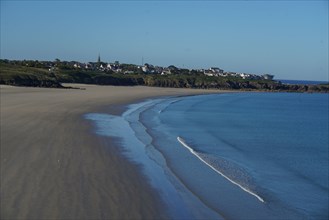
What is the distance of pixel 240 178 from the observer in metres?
11.5

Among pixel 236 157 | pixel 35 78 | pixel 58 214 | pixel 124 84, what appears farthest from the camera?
pixel 124 84

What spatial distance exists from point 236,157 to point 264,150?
258 centimetres

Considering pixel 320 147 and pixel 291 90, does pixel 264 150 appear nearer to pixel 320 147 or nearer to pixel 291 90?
pixel 320 147

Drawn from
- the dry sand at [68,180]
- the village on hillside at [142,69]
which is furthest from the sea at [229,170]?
the village on hillside at [142,69]

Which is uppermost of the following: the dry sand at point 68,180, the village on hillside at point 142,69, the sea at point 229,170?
the dry sand at point 68,180

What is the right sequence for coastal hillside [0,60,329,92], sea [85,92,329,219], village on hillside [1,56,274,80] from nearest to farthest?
sea [85,92,329,219], coastal hillside [0,60,329,92], village on hillside [1,56,274,80]

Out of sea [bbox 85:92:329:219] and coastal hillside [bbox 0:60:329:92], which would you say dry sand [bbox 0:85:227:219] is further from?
coastal hillside [bbox 0:60:329:92]

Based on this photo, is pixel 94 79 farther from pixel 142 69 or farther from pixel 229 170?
pixel 229 170

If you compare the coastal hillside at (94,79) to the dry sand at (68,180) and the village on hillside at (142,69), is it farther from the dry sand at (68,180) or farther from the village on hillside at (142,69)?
the dry sand at (68,180)

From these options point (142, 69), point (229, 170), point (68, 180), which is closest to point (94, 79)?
point (142, 69)

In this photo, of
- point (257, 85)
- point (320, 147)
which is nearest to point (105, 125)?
point (320, 147)

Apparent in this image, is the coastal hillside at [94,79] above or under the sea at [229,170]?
under

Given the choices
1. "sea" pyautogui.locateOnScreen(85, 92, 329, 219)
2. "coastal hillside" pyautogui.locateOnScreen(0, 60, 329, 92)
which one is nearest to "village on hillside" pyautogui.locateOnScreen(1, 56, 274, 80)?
"coastal hillside" pyautogui.locateOnScreen(0, 60, 329, 92)

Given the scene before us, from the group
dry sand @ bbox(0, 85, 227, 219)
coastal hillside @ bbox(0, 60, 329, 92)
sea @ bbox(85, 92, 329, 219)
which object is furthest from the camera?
coastal hillside @ bbox(0, 60, 329, 92)
